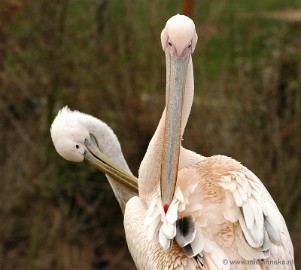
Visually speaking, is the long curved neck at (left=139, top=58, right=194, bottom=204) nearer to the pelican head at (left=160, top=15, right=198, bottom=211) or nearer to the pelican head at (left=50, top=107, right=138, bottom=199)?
the pelican head at (left=160, top=15, right=198, bottom=211)

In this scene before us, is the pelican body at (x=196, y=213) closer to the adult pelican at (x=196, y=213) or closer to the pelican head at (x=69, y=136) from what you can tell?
the adult pelican at (x=196, y=213)

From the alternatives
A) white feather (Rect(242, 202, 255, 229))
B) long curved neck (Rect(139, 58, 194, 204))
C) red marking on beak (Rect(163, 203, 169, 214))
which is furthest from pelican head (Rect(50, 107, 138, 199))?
white feather (Rect(242, 202, 255, 229))

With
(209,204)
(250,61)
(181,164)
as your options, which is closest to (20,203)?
(250,61)

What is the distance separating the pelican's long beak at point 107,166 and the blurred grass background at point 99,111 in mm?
2815

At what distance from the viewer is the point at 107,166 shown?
7348mm

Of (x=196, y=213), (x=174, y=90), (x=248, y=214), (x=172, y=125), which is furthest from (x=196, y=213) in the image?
(x=174, y=90)

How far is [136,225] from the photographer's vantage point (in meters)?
6.12

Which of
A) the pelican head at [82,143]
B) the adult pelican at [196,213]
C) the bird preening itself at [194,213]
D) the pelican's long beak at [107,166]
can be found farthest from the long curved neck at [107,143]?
the adult pelican at [196,213]

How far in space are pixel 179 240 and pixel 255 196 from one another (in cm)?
58

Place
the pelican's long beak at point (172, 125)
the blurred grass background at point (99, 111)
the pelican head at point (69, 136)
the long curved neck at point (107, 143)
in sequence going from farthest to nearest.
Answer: the blurred grass background at point (99, 111) < the long curved neck at point (107, 143) < the pelican head at point (69, 136) < the pelican's long beak at point (172, 125)

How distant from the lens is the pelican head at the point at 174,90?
5.60 metres

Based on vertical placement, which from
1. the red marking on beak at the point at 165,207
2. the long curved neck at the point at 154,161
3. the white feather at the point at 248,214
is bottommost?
the white feather at the point at 248,214

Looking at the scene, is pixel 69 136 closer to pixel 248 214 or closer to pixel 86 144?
pixel 86 144

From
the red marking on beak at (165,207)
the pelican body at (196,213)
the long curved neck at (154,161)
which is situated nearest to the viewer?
the pelican body at (196,213)
